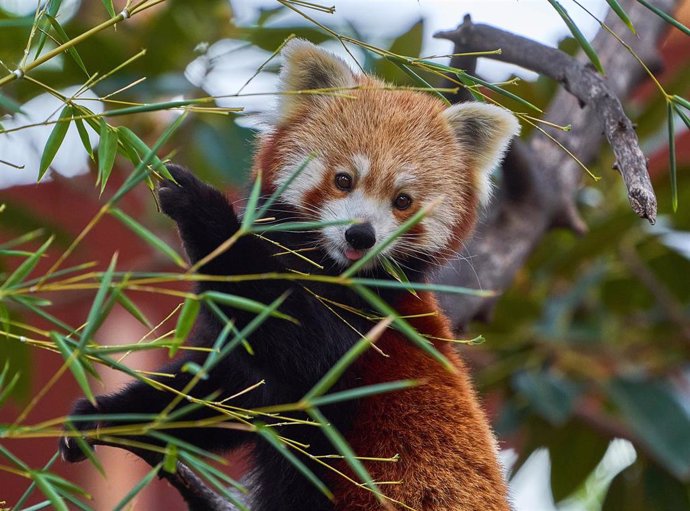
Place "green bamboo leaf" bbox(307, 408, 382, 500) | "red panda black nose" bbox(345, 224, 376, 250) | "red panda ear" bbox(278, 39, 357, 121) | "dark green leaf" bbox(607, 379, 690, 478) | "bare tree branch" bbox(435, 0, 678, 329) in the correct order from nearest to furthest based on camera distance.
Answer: "green bamboo leaf" bbox(307, 408, 382, 500), "red panda black nose" bbox(345, 224, 376, 250), "red panda ear" bbox(278, 39, 357, 121), "bare tree branch" bbox(435, 0, 678, 329), "dark green leaf" bbox(607, 379, 690, 478)

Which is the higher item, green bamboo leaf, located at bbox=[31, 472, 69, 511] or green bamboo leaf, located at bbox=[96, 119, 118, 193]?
green bamboo leaf, located at bbox=[96, 119, 118, 193]

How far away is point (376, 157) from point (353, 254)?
0.28 meters

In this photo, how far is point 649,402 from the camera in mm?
3492

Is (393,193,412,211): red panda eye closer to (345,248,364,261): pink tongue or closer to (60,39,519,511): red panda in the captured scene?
(60,39,519,511): red panda

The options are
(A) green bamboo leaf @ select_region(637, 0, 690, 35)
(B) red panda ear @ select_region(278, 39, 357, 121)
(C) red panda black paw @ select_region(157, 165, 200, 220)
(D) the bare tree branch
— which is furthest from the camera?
(D) the bare tree branch

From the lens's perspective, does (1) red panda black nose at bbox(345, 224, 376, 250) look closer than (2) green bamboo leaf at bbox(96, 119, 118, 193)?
No

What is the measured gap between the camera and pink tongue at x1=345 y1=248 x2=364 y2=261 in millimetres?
2121

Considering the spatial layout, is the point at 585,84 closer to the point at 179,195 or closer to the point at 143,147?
the point at 179,195

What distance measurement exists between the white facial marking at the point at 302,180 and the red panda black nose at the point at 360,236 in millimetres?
199

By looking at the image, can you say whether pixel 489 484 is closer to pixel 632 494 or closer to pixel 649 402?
pixel 649 402

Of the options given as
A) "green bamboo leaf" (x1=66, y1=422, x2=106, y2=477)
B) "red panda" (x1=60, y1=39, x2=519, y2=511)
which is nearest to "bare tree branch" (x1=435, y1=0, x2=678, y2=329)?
"red panda" (x1=60, y1=39, x2=519, y2=511)

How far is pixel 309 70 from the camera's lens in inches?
95.5

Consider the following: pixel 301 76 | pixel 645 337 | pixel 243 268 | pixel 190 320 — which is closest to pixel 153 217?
pixel 301 76

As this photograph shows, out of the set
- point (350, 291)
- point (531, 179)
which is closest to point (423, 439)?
point (350, 291)
